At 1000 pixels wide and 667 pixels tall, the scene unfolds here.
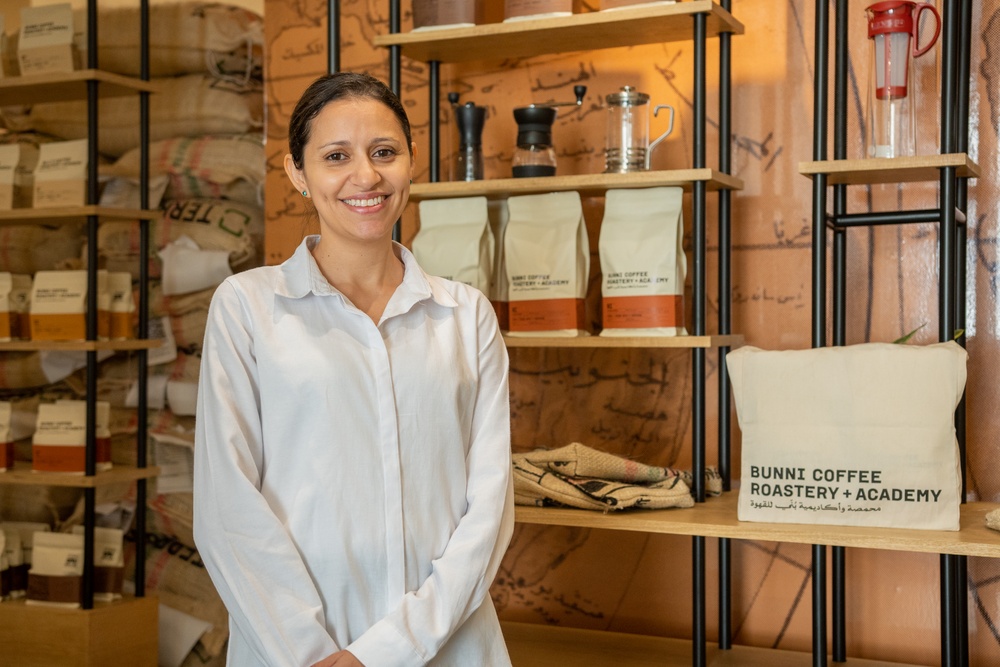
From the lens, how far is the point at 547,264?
7.93 feet

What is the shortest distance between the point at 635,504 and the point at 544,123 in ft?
2.83

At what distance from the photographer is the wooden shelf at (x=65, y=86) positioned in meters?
2.80

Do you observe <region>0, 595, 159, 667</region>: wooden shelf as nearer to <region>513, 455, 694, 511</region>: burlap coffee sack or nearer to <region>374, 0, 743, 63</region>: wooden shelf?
<region>513, 455, 694, 511</region>: burlap coffee sack

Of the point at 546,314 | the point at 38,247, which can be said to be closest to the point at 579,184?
the point at 546,314

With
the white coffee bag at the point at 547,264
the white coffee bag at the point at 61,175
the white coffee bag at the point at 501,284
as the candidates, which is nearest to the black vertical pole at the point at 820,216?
the white coffee bag at the point at 547,264

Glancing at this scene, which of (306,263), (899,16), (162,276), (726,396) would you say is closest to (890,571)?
(726,396)

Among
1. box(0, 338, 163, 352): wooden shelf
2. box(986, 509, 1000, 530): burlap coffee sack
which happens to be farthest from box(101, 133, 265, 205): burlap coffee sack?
box(986, 509, 1000, 530): burlap coffee sack

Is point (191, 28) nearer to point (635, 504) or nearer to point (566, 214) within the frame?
point (566, 214)

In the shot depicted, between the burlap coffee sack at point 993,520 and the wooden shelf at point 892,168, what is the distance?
0.64 metres

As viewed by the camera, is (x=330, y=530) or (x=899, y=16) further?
(x=899, y=16)

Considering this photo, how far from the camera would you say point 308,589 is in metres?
1.49

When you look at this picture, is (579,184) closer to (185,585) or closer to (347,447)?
(347,447)

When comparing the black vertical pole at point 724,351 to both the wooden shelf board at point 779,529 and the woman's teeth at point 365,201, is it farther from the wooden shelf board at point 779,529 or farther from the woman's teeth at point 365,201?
the woman's teeth at point 365,201

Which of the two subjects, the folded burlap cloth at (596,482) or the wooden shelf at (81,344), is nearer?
the folded burlap cloth at (596,482)
